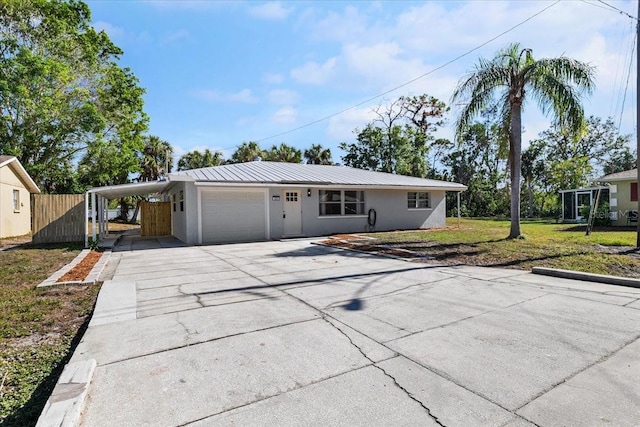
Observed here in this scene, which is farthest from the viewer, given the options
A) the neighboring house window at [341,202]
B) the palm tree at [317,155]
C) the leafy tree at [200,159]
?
the palm tree at [317,155]

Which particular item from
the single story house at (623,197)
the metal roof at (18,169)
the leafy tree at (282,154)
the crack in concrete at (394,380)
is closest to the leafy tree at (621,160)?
the single story house at (623,197)

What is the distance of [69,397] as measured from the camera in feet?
8.16

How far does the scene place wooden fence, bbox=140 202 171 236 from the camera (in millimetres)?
18703

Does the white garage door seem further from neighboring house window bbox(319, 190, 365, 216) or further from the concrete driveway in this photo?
the concrete driveway

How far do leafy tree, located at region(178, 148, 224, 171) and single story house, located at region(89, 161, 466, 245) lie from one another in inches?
785

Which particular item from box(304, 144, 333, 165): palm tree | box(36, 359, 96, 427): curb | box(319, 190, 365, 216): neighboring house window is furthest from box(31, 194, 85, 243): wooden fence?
box(304, 144, 333, 165): palm tree

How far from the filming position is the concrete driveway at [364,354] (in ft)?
8.05

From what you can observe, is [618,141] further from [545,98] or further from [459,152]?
[545,98]

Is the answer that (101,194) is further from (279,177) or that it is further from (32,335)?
(32,335)

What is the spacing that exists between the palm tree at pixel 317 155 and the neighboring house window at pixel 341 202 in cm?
2133

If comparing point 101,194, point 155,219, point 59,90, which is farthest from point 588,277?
point 59,90

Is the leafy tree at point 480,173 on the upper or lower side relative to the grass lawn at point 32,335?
upper

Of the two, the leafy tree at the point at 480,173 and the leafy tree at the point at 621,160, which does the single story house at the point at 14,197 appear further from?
the leafy tree at the point at 621,160

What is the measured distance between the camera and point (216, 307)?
16.2ft
